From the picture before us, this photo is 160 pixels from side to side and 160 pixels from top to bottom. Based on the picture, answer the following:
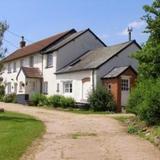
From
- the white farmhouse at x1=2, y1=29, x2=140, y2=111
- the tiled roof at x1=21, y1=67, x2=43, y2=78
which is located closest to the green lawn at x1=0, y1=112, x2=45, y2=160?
the white farmhouse at x1=2, y1=29, x2=140, y2=111

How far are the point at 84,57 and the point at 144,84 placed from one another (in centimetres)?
2326

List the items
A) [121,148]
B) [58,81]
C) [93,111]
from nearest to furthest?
1. [121,148]
2. [93,111]
3. [58,81]

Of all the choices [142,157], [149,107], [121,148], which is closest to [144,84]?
[149,107]

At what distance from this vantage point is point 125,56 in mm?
40438

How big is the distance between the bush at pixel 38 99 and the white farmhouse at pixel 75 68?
1781 mm

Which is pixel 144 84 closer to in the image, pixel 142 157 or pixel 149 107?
pixel 149 107

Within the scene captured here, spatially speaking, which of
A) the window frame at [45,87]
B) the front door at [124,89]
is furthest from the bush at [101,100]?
the window frame at [45,87]

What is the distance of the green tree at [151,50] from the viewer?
22.7 metres

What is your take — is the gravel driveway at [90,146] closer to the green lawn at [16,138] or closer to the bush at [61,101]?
the green lawn at [16,138]

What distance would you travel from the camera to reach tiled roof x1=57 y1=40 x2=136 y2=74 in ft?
129

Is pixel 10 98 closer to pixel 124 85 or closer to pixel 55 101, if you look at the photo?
pixel 55 101

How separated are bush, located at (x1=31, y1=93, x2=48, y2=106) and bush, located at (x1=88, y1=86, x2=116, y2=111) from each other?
7.44m

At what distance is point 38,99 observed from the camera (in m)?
44.1

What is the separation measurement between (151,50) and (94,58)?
752 inches
